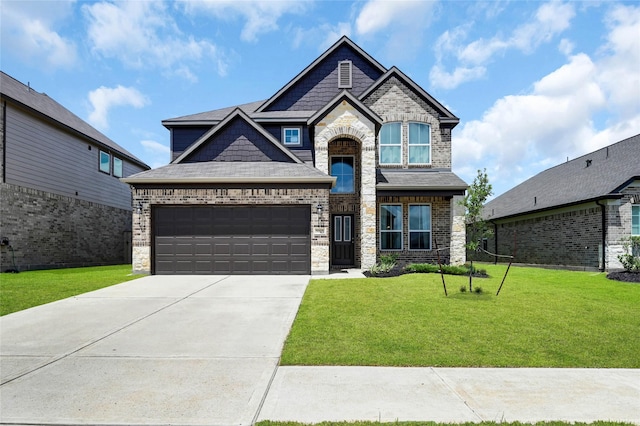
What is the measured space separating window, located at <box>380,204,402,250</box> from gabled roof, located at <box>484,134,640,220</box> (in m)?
8.65

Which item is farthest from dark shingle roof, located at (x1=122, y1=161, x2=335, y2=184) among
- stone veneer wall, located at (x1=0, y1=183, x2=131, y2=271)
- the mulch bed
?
the mulch bed

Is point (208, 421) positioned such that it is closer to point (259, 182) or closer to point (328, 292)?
point (328, 292)

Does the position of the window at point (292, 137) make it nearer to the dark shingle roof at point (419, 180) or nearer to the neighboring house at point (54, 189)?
the dark shingle roof at point (419, 180)

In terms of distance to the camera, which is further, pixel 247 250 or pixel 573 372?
pixel 247 250

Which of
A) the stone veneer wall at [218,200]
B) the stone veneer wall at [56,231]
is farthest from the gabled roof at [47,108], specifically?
the stone veneer wall at [218,200]

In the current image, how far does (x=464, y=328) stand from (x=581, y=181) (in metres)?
17.5

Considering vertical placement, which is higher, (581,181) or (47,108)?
(47,108)

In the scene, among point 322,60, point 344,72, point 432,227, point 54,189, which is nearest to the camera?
point 432,227

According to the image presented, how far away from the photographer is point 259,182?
13539mm

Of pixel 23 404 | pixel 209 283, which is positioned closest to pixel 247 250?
pixel 209 283

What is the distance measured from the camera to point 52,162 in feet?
59.7

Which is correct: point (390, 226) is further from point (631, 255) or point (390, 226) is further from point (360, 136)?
point (631, 255)

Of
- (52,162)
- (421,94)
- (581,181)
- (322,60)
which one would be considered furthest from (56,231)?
(581,181)

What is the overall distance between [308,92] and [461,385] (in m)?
18.0
